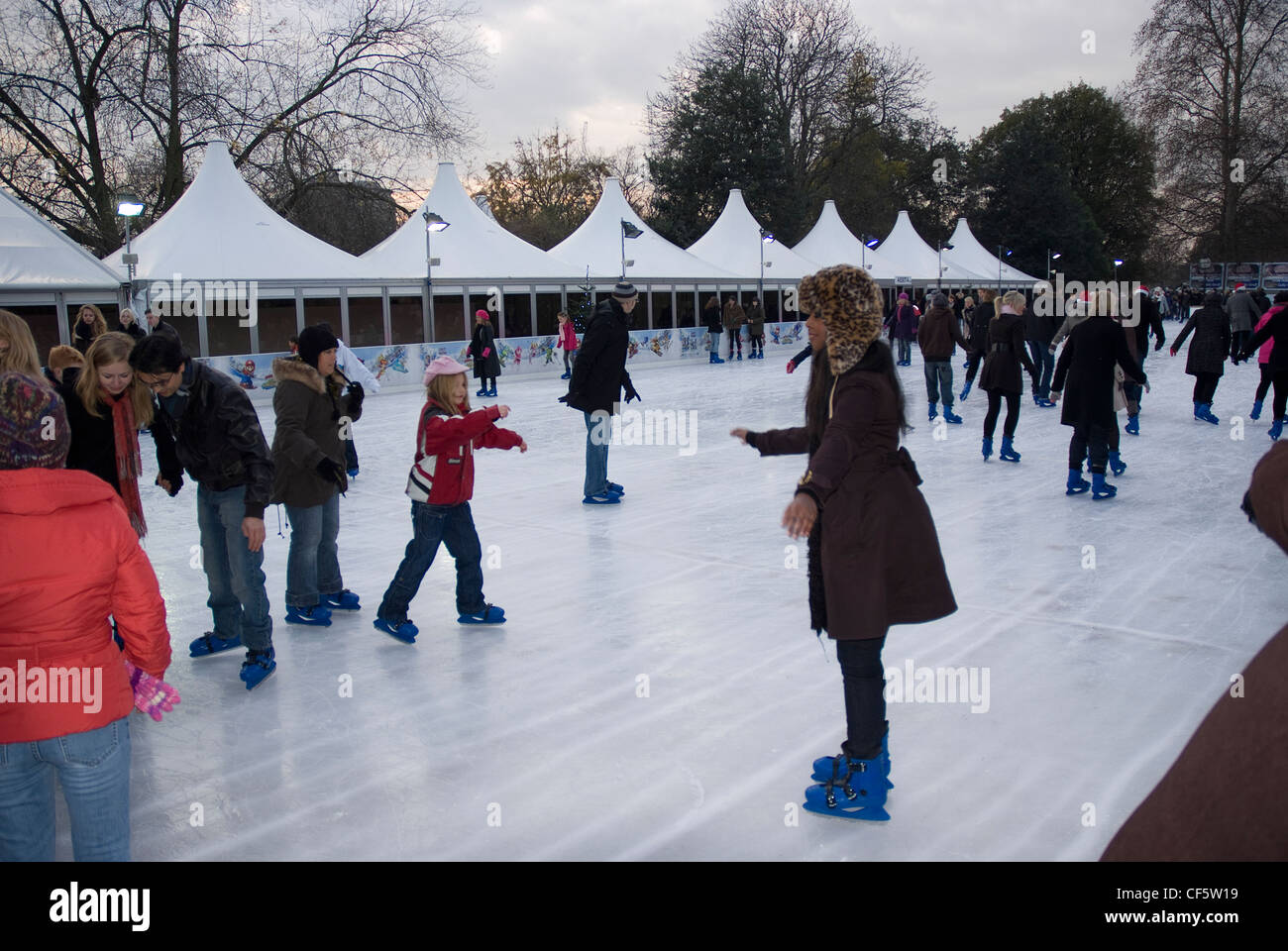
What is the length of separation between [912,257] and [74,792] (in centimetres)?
3419

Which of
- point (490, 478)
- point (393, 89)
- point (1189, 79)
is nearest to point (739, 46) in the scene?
point (1189, 79)

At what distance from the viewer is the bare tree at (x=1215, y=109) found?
3725 cm

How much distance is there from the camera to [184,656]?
4.32m

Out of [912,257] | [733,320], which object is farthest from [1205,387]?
[912,257]

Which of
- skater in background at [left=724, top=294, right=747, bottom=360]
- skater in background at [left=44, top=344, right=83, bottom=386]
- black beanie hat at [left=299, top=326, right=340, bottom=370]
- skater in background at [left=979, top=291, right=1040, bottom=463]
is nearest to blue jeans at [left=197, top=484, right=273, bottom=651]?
black beanie hat at [left=299, top=326, right=340, bottom=370]

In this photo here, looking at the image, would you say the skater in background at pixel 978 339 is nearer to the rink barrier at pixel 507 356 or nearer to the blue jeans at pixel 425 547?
the rink barrier at pixel 507 356

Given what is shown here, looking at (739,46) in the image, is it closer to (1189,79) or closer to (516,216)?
(516,216)

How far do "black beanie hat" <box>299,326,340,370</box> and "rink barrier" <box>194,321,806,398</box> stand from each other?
803 cm

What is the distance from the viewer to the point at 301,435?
4398 mm

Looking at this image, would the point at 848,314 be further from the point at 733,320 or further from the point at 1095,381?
the point at 733,320

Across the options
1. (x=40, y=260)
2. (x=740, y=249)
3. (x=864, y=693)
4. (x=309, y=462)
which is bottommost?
(x=864, y=693)

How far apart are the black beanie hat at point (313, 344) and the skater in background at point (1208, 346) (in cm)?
941

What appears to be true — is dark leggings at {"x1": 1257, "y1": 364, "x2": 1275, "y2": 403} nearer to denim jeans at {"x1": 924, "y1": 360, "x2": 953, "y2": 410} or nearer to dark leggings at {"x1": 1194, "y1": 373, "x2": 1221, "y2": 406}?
dark leggings at {"x1": 1194, "y1": 373, "x2": 1221, "y2": 406}

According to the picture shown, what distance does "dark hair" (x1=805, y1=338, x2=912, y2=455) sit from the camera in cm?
280
